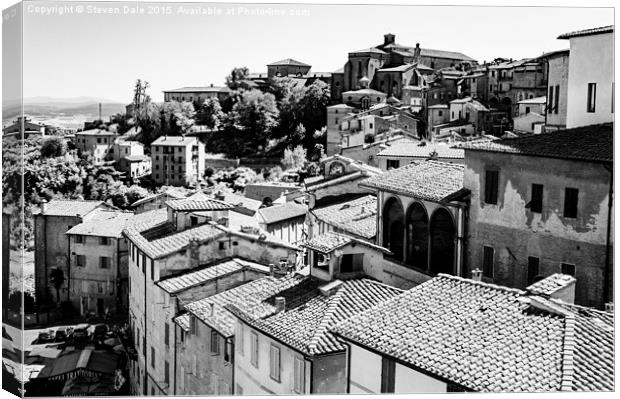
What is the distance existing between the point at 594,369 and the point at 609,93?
412cm

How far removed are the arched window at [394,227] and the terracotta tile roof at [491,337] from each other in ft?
11.2

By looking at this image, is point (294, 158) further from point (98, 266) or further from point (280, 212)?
point (98, 266)

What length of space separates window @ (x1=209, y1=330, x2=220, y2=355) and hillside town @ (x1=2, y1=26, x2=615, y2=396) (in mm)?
60

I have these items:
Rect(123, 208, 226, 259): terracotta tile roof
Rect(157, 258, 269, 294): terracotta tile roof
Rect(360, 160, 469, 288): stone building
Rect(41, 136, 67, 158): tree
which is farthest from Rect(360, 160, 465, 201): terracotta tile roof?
Rect(41, 136, 67, 158): tree

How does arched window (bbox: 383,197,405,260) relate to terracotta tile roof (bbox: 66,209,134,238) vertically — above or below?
above

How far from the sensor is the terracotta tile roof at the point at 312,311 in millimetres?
9156

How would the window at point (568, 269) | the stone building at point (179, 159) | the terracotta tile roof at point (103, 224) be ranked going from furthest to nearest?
the stone building at point (179, 159) < the terracotta tile roof at point (103, 224) < the window at point (568, 269)

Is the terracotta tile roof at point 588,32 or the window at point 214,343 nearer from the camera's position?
the terracotta tile roof at point 588,32

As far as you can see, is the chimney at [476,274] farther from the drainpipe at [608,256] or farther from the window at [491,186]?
the drainpipe at [608,256]

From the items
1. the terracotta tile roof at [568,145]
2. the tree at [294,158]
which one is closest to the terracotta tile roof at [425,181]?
the terracotta tile roof at [568,145]

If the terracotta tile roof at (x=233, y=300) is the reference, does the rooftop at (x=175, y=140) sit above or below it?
above

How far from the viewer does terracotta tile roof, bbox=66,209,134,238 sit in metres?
21.4

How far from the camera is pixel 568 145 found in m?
10.2

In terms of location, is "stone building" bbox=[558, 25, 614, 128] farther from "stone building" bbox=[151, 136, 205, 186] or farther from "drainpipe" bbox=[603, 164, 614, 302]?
"stone building" bbox=[151, 136, 205, 186]
